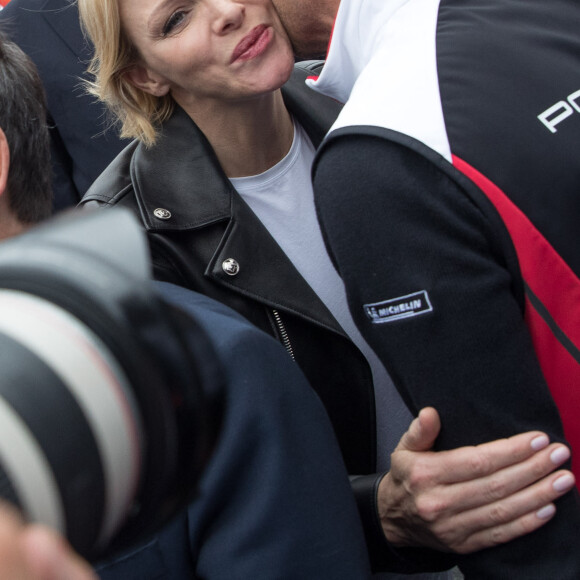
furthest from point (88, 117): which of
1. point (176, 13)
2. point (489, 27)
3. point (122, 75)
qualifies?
point (489, 27)

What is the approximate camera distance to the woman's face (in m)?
1.48

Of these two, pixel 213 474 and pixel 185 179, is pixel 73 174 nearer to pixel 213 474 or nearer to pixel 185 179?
pixel 185 179

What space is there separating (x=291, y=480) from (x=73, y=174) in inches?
83.7

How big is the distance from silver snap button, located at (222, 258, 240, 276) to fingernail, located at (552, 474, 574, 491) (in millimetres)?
655

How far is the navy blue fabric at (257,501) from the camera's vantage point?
0.87m

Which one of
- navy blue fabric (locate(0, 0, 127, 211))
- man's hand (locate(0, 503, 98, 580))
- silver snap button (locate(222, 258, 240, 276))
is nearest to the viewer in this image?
man's hand (locate(0, 503, 98, 580))

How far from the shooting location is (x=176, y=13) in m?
1.53

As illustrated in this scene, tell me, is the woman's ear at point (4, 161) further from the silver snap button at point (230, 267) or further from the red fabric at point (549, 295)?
A: the red fabric at point (549, 295)

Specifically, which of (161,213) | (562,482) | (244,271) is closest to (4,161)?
(161,213)

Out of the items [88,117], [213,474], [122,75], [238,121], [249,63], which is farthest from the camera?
[88,117]

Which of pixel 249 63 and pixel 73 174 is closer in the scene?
pixel 249 63

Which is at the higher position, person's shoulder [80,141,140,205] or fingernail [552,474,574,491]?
person's shoulder [80,141,140,205]

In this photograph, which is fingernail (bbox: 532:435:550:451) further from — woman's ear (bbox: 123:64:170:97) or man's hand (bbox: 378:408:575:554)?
woman's ear (bbox: 123:64:170:97)

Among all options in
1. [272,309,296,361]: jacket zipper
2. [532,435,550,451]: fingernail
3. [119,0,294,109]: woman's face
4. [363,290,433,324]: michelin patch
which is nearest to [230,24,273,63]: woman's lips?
[119,0,294,109]: woman's face
